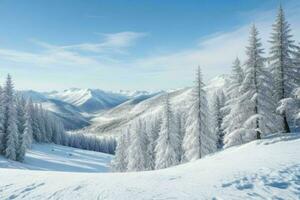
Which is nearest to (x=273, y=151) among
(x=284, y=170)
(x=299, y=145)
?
(x=299, y=145)

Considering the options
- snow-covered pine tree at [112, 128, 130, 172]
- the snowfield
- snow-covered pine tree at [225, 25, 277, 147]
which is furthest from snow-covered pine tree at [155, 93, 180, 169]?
the snowfield

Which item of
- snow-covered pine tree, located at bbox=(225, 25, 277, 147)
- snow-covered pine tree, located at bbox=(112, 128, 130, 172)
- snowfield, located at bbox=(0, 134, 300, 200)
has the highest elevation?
snow-covered pine tree, located at bbox=(225, 25, 277, 147)

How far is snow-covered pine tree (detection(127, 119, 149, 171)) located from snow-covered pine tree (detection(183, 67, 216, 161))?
18569 mm

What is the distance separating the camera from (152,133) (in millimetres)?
62812

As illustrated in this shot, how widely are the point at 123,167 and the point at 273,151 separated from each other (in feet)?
153

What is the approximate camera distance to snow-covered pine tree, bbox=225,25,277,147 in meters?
31.0

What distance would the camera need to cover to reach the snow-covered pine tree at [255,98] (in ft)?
102

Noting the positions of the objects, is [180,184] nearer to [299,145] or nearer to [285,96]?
[299,145]

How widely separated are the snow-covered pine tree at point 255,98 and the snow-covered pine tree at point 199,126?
7.08 metres

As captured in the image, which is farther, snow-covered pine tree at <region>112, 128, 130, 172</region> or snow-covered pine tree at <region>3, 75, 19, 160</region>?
snow-covered pine tree at <region>112, 128, 130, 172</region>

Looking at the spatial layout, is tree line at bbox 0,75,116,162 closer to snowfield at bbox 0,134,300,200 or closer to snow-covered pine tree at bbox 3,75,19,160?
snow-covered pine tree at bbox 3,75,19,160

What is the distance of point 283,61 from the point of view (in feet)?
107

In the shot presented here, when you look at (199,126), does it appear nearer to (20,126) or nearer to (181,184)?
(181,184)

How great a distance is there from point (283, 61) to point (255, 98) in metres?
5.82
